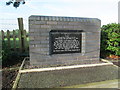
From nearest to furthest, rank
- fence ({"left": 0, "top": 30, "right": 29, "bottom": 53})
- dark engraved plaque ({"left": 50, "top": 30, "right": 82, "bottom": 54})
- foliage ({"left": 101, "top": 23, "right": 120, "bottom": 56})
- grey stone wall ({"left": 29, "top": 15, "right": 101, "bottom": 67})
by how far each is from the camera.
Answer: grey stone wall ({"left": 29, "top": 15, "right": 101, "bottom": 67})
dark engraved plaque ({"left": 50, "top": 30, "right": 82, "bottom": 54})
foliage ({"left": 101, "top": 23, "right": 120, "bottom": 56})
fence ({"left": 0, "top": 30, "right": 29, "bottom": 53})

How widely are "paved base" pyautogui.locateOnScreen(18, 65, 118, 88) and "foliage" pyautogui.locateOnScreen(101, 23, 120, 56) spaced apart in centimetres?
254

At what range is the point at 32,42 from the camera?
4.30 meters

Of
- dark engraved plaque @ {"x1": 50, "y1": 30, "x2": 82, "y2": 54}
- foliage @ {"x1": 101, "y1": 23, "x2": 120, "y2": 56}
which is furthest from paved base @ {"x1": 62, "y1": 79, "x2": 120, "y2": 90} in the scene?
foliage @ {"x1": 101, "y1": 23, "x2": 120, "y2": 56}

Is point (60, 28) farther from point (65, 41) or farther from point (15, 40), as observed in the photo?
point (15, 40)

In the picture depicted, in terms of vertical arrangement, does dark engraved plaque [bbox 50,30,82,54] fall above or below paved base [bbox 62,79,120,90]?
above

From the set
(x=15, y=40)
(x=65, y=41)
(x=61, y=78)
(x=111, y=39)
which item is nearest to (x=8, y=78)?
(x=61, y=78)

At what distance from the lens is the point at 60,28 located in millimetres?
4504

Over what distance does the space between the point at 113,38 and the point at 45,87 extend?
4.73 meters

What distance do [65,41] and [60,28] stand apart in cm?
58

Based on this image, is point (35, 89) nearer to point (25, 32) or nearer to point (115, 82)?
point (115, 82)

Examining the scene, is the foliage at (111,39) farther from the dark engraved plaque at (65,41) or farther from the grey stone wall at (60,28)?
the dark engraved plaque at (65,41)

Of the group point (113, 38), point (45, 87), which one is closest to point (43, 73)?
point (45, 87)

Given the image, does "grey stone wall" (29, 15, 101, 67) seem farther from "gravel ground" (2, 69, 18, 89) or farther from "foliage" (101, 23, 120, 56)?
"foliage" (101, 23, 120, 56)

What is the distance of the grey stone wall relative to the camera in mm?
4297
